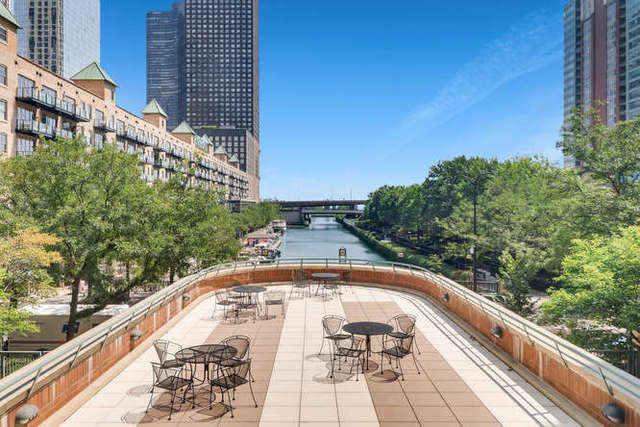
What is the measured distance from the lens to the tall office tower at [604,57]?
100000 mm

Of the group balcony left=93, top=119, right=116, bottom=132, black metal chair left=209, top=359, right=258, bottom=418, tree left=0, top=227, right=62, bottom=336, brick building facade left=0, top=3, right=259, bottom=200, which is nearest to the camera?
black metal chair left=209, top=359, right=258, bottom=418

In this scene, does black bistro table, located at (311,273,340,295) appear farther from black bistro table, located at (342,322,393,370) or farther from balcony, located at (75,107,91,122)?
balcony, located at (75,107,91,122)

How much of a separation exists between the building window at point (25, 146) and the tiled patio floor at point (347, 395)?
110ft

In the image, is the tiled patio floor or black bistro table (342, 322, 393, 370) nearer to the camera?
the tiled patio floor

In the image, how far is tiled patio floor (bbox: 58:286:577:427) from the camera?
6504 millimetres

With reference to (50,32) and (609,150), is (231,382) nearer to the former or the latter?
(609,150)

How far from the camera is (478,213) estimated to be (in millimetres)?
45125

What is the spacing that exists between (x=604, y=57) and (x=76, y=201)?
5300 inches

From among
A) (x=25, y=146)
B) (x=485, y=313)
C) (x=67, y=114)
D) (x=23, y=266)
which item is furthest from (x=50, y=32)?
(x=485, y=313)

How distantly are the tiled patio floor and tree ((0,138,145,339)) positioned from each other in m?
11.5

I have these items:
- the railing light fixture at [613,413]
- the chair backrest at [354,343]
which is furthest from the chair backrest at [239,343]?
the railing light fixture at [613,413]

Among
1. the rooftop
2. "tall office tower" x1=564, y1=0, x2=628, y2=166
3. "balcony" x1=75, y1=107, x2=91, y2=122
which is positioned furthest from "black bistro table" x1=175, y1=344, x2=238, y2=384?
"tall office tower" x1=564, y1=0, x2=628, y2=166

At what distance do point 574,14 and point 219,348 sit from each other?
164220mm

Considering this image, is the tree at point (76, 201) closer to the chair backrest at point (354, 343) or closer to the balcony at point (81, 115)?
the chair backrest at point (354, 343)
